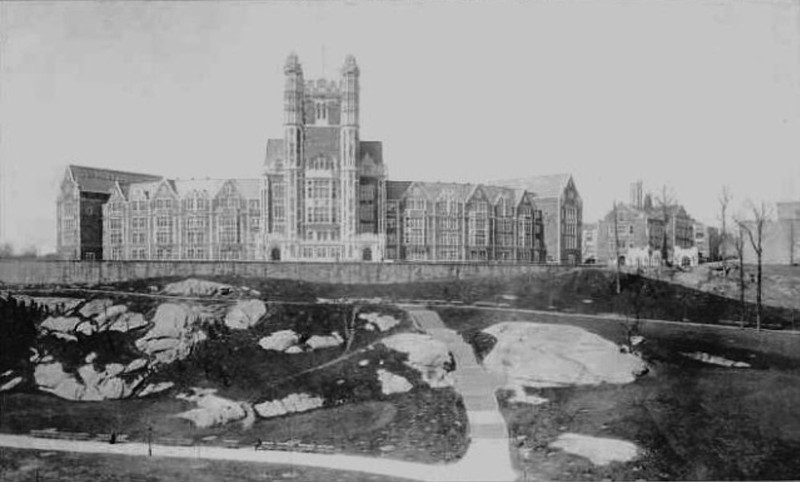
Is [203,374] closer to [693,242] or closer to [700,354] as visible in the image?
[700,354]

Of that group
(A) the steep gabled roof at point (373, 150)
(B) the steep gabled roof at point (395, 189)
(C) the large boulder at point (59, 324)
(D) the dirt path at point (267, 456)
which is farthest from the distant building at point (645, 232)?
(C) the large boulder at point (59, 324)

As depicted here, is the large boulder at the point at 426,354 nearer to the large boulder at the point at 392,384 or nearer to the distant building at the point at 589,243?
the large boulder at the point at 392,384

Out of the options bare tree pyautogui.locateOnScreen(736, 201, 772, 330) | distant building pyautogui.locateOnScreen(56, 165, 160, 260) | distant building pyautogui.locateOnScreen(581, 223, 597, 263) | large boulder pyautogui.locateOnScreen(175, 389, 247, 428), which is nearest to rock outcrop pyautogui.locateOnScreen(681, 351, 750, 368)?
bare tree pyautogui.locateOnScreen(736, 201, 772, 330)

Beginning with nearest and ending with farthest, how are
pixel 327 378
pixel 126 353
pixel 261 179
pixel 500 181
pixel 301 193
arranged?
pixel 327 378 < pixel 126 353 < pixel 500 181 < pixel 261 179 < pixel 301 193

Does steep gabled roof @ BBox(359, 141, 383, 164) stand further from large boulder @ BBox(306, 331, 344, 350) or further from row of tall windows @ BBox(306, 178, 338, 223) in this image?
large boulder @ BBox(306, 331, 344, 350)

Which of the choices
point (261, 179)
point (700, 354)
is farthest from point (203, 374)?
point (700, 354)

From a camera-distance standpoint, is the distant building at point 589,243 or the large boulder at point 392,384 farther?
the distant building at point 589,243

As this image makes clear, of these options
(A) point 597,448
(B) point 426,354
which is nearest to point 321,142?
(B) point 426,354
